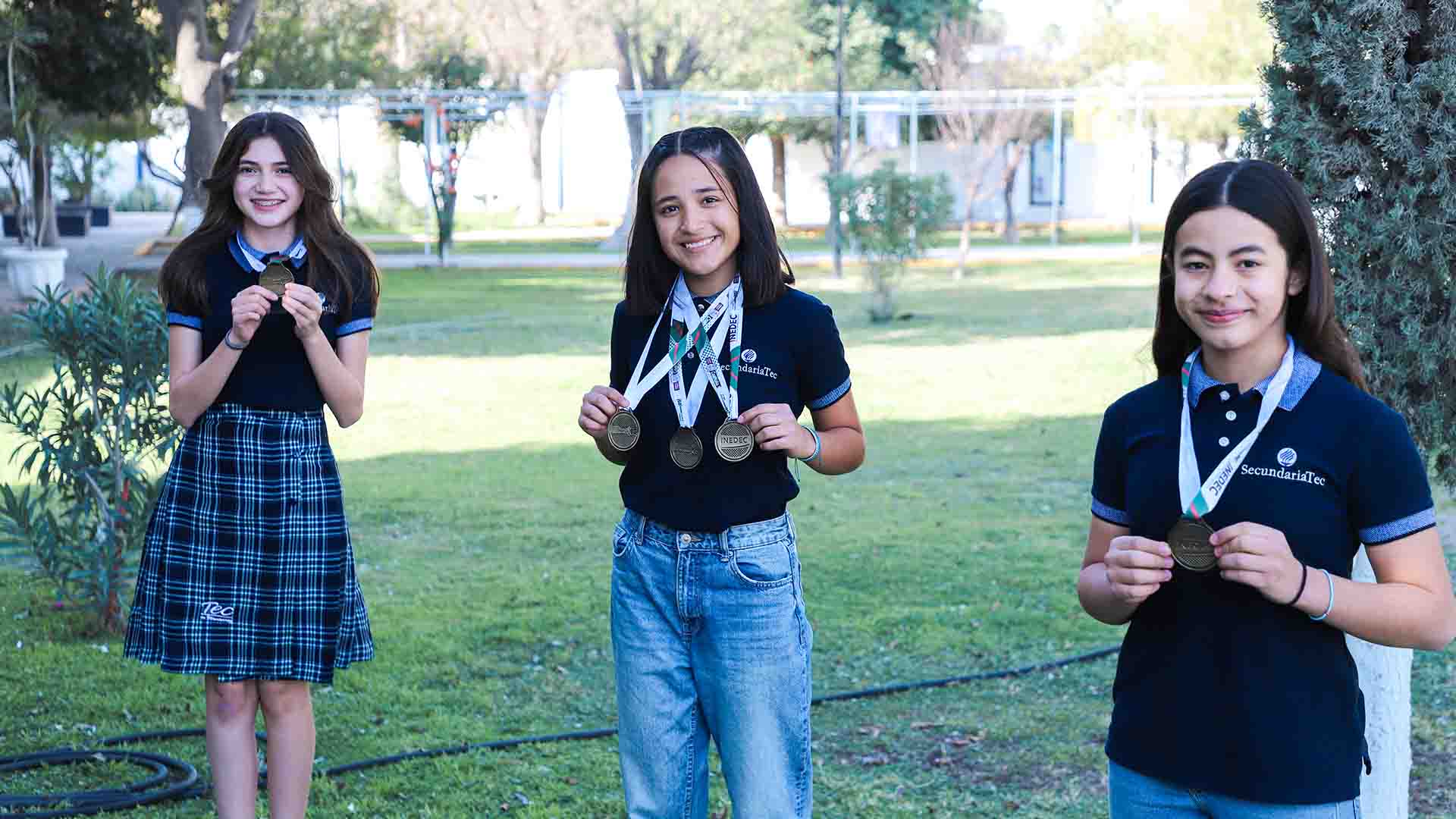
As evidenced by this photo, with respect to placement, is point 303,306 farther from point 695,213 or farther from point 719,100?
point 719,100

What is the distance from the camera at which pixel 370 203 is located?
43812 mm

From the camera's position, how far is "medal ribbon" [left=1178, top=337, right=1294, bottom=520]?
7.22 ft

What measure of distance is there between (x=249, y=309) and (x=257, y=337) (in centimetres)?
27

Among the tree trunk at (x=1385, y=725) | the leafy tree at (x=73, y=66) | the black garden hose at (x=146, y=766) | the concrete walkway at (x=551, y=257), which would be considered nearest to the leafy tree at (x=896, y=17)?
the concrete walkway at (x=551, y=257)

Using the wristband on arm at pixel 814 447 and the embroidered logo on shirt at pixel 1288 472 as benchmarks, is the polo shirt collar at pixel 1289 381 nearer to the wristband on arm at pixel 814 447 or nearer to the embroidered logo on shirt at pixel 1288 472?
the embroidered logo on shirt at pixel 1288 472

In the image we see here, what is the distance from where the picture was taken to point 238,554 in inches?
137

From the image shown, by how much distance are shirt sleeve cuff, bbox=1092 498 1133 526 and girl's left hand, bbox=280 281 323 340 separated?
1750 mm

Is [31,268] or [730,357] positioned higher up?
[730,357]

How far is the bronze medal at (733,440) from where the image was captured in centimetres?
281

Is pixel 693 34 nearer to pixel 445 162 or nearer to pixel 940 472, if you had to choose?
pixel 445 162

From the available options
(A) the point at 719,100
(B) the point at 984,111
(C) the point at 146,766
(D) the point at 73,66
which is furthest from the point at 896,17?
(C) the point at 146,766

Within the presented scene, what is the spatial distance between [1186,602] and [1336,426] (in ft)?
1.11

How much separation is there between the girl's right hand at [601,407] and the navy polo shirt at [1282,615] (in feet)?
3.39

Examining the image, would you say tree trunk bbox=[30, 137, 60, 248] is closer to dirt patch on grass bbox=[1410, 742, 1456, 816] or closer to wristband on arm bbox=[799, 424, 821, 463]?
dirt patch on grass bbox=[1410, 742, 1456, 816]
